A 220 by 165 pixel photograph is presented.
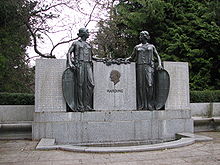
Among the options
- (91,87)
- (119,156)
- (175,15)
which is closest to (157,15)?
(175,15)

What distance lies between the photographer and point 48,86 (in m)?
7.81

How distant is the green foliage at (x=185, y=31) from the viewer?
1514 cm

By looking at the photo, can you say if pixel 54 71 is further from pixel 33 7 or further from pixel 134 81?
pixel 33 7

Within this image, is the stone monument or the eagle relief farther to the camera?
the eagle relief

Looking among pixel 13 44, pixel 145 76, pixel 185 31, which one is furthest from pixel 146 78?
pixel 185 31

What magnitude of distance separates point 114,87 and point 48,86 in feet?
6.87

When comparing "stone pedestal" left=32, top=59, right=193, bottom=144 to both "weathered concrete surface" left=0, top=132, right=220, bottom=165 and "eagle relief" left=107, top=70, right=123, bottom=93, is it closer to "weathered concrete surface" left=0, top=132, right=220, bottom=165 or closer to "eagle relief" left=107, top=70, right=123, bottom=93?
"eagle relief" left=107, top=70, right=123, bottom=93

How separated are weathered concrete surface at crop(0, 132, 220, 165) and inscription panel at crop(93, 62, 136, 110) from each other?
2.55 metres

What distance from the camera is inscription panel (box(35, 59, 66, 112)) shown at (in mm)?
7734

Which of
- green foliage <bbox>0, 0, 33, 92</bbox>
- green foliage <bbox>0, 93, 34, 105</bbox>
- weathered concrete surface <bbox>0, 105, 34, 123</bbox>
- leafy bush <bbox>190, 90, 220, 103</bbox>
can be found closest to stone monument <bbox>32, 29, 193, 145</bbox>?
weathered concrete surface <bbox>0, 105, 34, 123</bbox>

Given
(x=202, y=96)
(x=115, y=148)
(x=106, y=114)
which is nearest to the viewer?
(x=115, y=148)

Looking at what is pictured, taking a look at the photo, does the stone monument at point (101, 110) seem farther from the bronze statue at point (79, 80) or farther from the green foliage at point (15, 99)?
the green foliage at point (15, 99)

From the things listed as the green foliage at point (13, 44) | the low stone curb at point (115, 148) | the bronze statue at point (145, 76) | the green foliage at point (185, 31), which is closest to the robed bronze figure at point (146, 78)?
the bronze statue at point (145, 76)

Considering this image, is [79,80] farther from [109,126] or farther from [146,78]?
[146,78]
